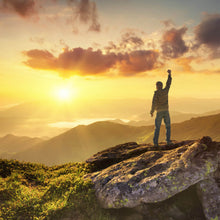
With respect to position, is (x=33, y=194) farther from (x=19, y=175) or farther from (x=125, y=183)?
(x=125, y=183)

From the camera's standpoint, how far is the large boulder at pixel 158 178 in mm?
6280

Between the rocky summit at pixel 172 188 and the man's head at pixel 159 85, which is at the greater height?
the man's head at pixel 159 85

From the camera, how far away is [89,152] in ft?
441

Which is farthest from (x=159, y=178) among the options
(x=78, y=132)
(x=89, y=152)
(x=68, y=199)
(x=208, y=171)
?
(x=78, y=132)

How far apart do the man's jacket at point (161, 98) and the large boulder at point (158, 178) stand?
10.3 feet

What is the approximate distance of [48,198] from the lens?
766 cm

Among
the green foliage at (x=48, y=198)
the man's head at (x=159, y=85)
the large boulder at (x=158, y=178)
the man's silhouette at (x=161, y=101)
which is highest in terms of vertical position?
the man's head at (x=159, y=85)

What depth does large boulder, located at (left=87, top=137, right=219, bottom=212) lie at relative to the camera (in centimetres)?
628

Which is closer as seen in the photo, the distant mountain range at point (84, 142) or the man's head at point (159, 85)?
the man's head at point (159, 85)

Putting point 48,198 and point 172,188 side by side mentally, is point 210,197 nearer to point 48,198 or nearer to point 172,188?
point 172,188

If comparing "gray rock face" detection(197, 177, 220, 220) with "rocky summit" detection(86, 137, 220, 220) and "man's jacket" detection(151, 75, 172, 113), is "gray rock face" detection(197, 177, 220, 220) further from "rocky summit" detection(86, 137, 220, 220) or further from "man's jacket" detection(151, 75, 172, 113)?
"man's jacket" detection(151, 75, 172, 113)

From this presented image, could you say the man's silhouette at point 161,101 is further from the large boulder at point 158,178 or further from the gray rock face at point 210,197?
the gray rock face at point 210,197

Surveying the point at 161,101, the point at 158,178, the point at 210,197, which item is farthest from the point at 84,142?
the point at 210,197

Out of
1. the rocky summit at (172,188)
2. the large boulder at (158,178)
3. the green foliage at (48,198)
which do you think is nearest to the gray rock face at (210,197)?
the rocky summit at (172,188)
